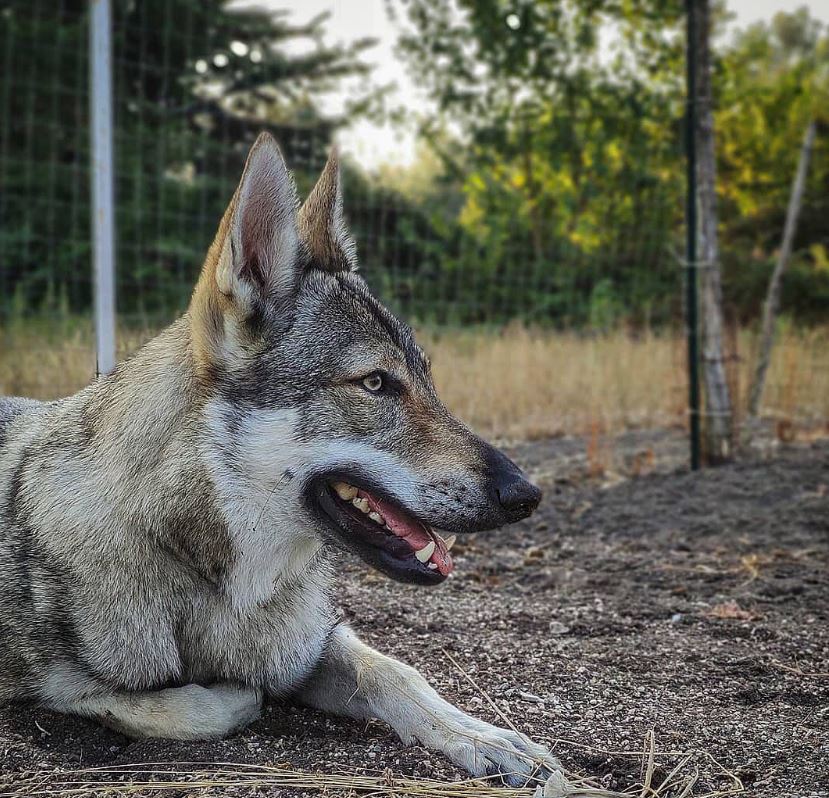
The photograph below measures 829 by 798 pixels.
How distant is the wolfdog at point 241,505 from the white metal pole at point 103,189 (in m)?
2.72

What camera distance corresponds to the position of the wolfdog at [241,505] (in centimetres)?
249

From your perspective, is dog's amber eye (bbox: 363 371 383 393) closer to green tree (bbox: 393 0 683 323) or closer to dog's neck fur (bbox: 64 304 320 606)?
dog's neck fur (bbox: 64 304 320 606)

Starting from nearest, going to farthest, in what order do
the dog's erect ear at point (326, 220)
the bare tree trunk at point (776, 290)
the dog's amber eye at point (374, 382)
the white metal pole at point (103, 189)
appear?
1. the dog's amber eye at point (374, 382)
2. the dog's erect ear at point (326, 220)
3. the white metal pole at point (103, 189)
4. the bare tree trunk at point (776, 290)

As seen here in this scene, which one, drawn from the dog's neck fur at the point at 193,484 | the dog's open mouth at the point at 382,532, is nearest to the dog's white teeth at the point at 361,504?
the dog's open mouth at the point at 382,532

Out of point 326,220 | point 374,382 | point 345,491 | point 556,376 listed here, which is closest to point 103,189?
point 326,220

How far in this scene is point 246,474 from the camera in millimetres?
2490

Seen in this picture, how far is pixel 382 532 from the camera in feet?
8.43

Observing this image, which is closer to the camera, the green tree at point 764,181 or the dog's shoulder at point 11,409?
the dog's shoulder at point 11,409

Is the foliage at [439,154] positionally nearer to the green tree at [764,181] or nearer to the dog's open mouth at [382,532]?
the green tree at [764,181]

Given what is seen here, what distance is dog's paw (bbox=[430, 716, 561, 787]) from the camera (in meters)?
2.37

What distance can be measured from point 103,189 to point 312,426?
3561mm

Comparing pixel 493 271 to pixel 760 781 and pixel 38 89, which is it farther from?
pixel 760 781

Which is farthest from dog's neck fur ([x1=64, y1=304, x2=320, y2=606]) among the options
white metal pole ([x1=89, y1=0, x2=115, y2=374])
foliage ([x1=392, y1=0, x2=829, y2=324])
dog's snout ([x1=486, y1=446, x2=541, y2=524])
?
foliage ([x1=392, y1=0, x2=829, y2=324])

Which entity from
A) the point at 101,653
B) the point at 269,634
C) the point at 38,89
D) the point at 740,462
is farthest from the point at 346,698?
the point at 38,89
